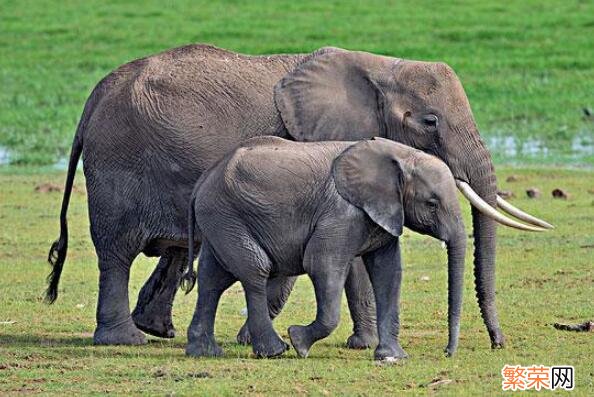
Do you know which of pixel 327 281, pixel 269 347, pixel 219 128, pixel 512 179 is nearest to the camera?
pixel 327 281

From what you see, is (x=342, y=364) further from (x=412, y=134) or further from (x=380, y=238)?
(x=412, y=134)

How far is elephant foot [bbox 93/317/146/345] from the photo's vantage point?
11.1 meters

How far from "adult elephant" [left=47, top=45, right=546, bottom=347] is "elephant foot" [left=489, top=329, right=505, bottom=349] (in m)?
0.35

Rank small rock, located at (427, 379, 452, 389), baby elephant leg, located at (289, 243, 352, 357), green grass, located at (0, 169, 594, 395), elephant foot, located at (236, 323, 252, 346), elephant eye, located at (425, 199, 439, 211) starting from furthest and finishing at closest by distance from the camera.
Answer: elephant foot, located at (236, 323, 252, 346) → elephant eye, located at (425, 199, 439, 211) → baby elephant leg, located at (289, 243, 352, 357) → green grass, located at (0, 169, 594, 395) → small rock, located at (427, 379, 452, 389)

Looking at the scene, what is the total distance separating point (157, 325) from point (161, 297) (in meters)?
0.23

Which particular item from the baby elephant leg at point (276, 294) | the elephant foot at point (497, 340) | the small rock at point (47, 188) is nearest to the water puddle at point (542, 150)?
the small rock at point (47, 188)

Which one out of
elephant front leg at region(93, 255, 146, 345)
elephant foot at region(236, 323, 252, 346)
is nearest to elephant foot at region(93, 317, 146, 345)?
elephant front leg at region(93, 255, 146, 345)

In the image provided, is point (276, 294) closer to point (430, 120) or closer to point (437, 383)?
point (430, 120)

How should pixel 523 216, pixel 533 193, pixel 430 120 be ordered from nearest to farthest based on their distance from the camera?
pixel 523 216, pixel 430 120, pixel 533 193

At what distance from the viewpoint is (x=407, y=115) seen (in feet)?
35.2

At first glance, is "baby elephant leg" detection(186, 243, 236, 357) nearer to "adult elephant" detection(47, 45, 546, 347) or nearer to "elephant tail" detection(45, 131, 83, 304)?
"adult elephant" detection(47, 45, 546, 347)

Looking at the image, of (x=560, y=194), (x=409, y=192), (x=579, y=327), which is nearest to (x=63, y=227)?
(x=409, y=192)

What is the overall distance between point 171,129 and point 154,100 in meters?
0.24

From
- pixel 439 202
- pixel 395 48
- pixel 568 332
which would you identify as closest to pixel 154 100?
pixel 439 202
